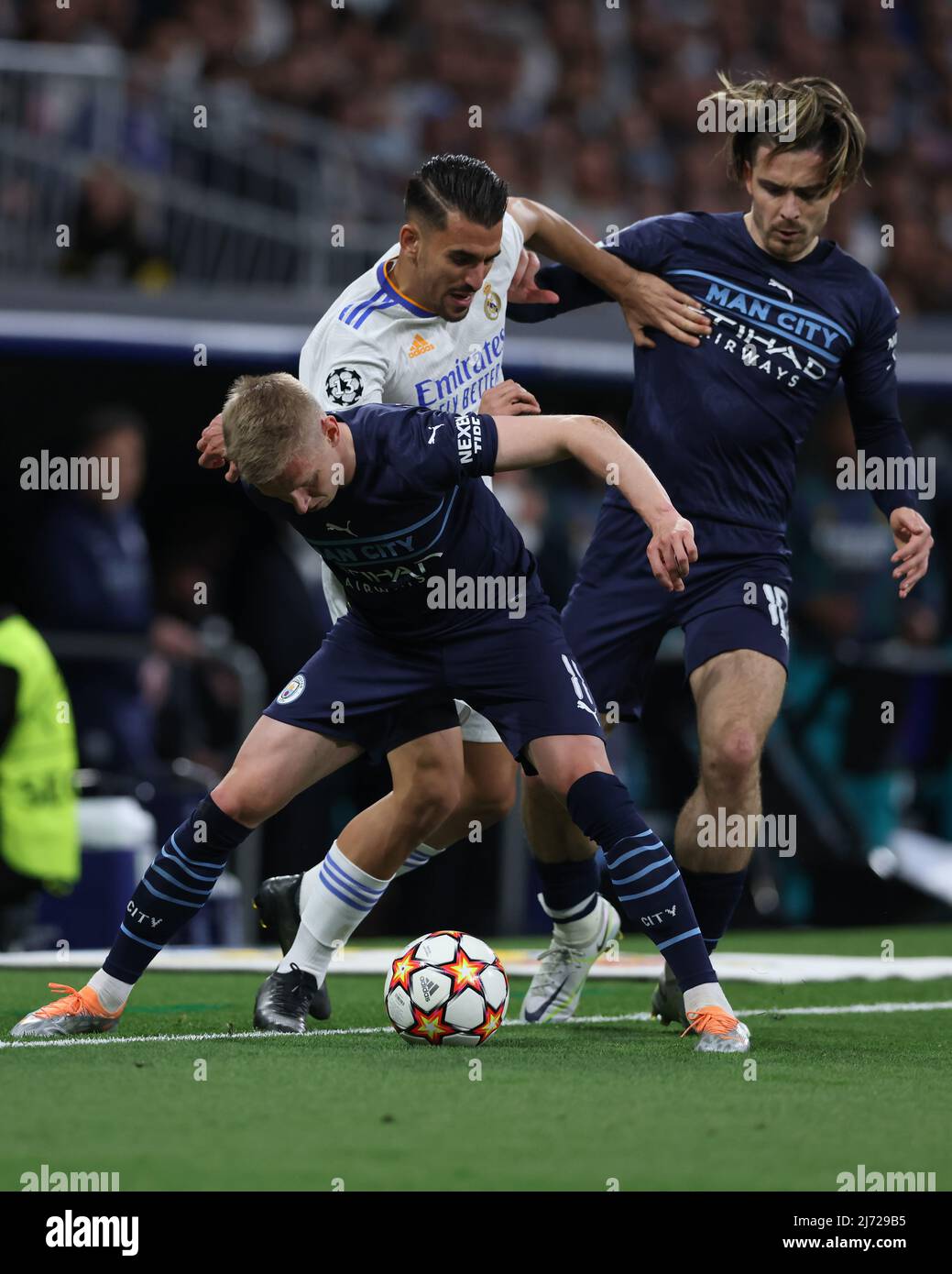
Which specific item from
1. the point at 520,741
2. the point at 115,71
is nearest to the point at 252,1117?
the point at 520,741

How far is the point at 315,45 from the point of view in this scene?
1437cm

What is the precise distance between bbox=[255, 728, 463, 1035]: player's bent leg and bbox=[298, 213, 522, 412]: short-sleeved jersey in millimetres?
966

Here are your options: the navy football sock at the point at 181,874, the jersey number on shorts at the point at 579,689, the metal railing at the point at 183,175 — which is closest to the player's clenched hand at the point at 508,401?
the jersey number on shorts at the point at 579,689

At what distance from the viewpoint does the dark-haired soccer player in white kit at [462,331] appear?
5516 millimetres

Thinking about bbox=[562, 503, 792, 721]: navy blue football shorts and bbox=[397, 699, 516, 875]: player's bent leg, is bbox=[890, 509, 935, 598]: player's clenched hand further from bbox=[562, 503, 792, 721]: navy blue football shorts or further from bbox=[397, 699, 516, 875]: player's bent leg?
bbox=[397, 699, 516, 875]: player's bent leg

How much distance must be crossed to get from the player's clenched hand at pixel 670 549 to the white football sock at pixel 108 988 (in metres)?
1.82

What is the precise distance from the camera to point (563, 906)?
627 centimetres

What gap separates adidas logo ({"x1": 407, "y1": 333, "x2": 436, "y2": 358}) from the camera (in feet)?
19.1

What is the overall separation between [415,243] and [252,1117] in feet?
8.44

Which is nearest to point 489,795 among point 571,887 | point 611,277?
point 571,887

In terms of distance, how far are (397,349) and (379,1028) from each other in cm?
196

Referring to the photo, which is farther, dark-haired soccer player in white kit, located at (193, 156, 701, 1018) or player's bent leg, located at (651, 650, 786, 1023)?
player's bent leg, located at (651, 650, 786, 1023)

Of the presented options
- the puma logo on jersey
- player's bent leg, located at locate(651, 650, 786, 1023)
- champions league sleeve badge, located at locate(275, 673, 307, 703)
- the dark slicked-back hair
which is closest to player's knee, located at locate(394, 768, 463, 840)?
champions league sleeve badge, located at locate(275, 673, 307, 703)

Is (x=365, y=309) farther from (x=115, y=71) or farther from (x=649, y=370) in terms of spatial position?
(x=115, y=71)
